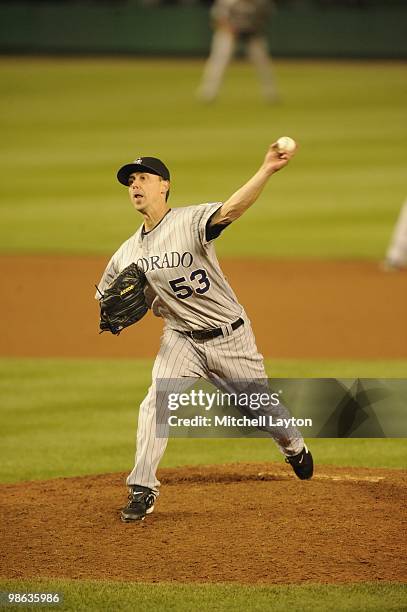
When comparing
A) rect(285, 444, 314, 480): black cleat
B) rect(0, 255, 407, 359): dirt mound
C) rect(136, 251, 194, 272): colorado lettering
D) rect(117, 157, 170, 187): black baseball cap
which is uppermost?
rect(0, 255, 407, 359): dirt mound

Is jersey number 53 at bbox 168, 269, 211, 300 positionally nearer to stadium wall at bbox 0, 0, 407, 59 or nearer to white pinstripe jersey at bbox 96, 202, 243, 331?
white pinstripe jersey at bbox 96, 202, 243, 331

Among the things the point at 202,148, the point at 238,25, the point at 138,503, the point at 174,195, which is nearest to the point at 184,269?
the point at 138,503

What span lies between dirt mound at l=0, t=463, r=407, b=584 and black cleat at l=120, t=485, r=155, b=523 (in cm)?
5

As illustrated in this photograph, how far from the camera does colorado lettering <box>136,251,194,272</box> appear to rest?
5.46 metres

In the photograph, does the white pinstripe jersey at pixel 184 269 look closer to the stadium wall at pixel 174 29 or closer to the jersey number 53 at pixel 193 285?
the jersey number 53 at pixel 193 285

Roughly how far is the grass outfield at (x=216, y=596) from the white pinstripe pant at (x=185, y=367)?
0.74 meters

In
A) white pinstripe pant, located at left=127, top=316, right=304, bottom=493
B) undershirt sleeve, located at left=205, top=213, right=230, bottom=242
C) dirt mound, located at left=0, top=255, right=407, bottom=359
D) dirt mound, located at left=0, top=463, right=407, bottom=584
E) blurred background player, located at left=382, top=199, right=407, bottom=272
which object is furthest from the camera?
blurred background player, located at left=382, top=199, right=407, bottom=272

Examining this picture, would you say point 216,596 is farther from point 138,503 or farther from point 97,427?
point 97,427

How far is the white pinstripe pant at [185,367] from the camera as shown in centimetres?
556

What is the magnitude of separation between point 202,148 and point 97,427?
42.9 feet

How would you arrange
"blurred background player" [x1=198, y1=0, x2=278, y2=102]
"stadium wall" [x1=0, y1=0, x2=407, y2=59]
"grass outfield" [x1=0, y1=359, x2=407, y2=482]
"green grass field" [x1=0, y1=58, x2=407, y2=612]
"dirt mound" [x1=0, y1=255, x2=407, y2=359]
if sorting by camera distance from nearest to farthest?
"green grass field" [x1=0, y1=58, x2=407, y2=612], "grass outfield" [x1=0, y1=359, x2=407, y2=482], "dirt mound" [x1=0, y1=255, x2=407, y2=359], "blurred background player" [x1=198, y1=0, x2=278, y2=102], "stadium wall" [x1=0, y1=0, x2=407, y2=59]

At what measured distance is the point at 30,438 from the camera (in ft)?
25.3

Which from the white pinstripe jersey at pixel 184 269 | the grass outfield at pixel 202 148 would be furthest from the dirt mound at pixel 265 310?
the white pinstripe jersey at pixel 184 269

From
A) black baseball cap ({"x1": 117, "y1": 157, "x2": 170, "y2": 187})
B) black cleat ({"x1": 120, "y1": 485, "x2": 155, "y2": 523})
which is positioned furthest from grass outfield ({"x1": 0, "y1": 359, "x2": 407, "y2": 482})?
black baseball cap ({"x1": 117, "y1": 157, "x2": 170, "y2": 187})
